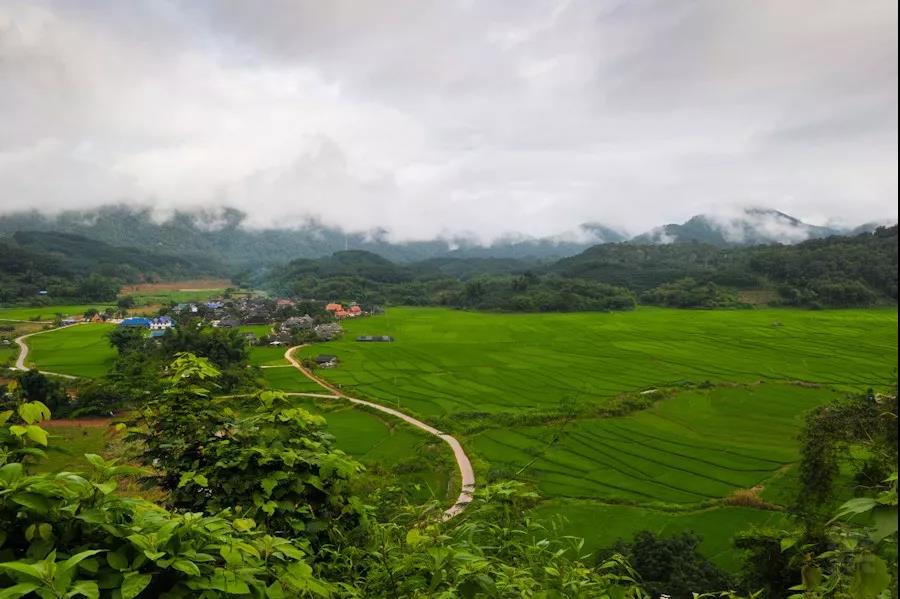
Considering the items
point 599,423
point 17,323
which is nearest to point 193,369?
point 599,423

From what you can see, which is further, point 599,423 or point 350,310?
point 350,310

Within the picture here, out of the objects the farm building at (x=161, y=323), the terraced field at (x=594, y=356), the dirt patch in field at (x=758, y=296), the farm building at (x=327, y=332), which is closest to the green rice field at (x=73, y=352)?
the farm building at (x=161, y=323)

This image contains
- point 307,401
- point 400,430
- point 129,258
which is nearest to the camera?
point 400,430

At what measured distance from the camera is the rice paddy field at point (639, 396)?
23703 mm

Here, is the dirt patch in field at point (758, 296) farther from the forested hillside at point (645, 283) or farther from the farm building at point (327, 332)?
the farm building at point (327, 332)

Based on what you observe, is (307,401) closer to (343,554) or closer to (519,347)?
(519,347)

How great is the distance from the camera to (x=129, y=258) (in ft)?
584

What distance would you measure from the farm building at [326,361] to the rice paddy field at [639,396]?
1290 mm

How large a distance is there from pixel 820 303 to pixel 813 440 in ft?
283

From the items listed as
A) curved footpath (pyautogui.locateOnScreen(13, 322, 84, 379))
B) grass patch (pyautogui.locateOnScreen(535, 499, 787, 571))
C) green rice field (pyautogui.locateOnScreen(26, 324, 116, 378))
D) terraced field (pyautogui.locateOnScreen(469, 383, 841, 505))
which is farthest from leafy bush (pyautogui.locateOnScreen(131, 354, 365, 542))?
curved footpath (pyautogui.locateOnScreen(13, 322, 84, 379))

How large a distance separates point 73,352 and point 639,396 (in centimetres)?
6192

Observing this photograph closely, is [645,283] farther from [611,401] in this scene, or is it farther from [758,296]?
[611,401]

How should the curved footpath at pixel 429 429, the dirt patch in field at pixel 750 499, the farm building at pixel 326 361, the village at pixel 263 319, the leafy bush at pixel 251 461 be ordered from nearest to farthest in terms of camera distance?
the leafy bush at pixel 251 461, the dirt patch in field at pixel 750 499, the curved footpath at pixel 429 429, the farm building at pixel 326 361, the village at pixel 263 319

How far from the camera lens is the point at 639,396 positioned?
39.4 m
